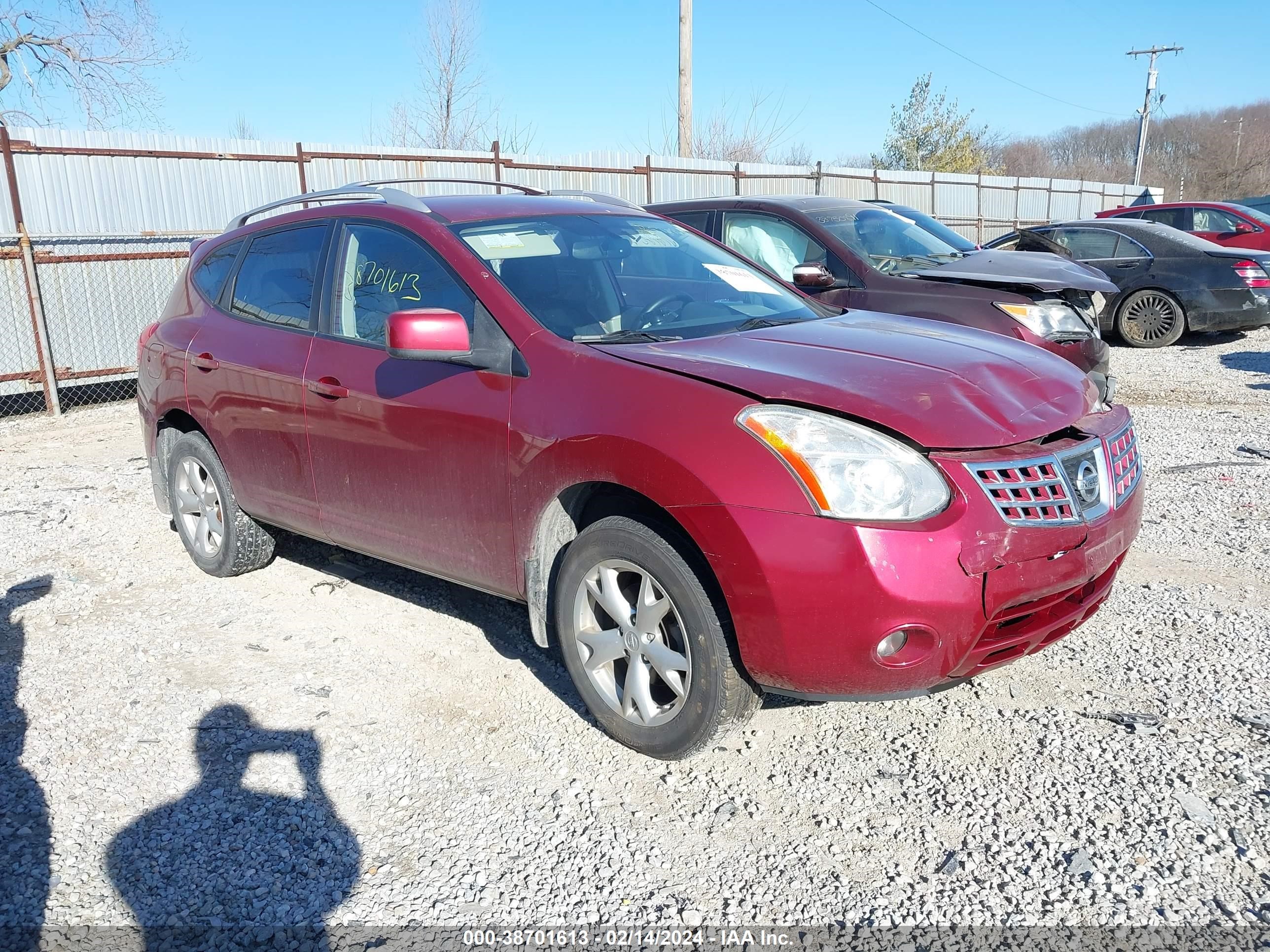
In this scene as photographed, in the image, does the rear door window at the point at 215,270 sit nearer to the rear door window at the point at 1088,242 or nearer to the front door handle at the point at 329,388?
the front door handle at the point at 329,388

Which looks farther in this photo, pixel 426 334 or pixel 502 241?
pixel 502 241

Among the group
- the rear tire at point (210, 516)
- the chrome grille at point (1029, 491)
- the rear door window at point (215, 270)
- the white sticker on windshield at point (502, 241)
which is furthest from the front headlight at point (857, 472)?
the rear door window at point (215, 270)

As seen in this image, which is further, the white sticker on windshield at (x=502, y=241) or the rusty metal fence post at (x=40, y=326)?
the rusty metal fence post at (x=40, y=326)

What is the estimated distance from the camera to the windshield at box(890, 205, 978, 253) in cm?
858

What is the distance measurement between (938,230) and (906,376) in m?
6.34

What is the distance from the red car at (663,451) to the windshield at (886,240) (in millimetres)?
3372

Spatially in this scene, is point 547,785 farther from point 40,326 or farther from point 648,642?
point 40,326

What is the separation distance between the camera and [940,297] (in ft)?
23.2

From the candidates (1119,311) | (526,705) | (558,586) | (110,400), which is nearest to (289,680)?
(526,705)

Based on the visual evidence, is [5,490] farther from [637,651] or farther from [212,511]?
[637,651]

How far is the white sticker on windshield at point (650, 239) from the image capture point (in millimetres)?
4234

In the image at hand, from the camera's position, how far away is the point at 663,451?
2965 millimetres

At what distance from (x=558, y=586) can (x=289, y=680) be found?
1339mm

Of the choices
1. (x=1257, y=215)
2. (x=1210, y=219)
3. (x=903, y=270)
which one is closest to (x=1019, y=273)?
(x=903, y=270)
